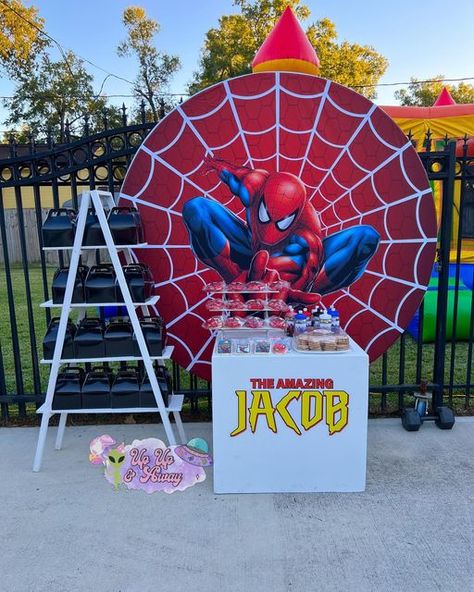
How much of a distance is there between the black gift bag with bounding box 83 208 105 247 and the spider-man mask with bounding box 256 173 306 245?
4.30 feet

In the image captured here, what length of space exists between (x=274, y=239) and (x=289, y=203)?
32 cm

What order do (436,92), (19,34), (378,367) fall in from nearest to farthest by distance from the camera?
(378,367) → (19,34) → (436,92)

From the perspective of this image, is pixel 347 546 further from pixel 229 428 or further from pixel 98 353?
pixel 98 353

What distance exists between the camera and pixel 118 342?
3262mm

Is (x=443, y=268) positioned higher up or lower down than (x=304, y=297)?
Result: higher up

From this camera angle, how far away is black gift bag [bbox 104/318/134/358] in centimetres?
326

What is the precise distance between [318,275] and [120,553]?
8.29 ft

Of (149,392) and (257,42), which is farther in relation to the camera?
(257,42)

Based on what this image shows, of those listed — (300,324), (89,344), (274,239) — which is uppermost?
(274,239)

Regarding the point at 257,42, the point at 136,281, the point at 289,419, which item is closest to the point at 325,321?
the point at 289,419

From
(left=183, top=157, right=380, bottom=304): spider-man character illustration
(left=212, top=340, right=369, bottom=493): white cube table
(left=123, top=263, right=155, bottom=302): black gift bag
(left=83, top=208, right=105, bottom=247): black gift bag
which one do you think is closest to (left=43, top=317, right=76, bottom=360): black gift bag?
(left=123, top=263, right=155, bottom=302): black gift bag

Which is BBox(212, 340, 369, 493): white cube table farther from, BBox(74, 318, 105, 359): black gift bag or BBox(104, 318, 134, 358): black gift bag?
BBox(74, 318, 105, 359): black gift bag

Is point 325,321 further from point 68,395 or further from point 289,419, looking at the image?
point 68,395

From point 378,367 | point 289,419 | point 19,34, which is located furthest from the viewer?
point 19,34
